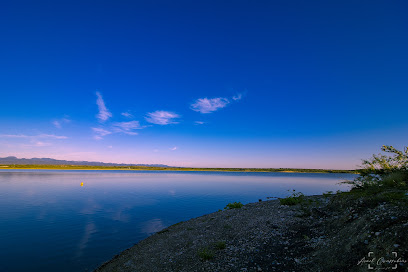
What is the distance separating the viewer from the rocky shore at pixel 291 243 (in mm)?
8047

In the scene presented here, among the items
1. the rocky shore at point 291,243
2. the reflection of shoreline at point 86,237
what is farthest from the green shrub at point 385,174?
the reflection of shoreline at point 86,237

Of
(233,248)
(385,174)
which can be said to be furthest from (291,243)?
(385,174)

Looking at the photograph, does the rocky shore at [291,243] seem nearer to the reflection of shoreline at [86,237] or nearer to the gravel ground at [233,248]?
the gravel ground at [233,248]

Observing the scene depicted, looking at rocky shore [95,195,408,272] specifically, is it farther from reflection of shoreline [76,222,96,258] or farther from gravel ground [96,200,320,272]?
reflection of shoreline [76,222,96,258]

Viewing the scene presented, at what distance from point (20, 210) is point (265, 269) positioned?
137ft

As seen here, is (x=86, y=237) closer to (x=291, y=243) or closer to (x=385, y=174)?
(x=291, y=243)

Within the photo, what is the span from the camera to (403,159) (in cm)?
1739

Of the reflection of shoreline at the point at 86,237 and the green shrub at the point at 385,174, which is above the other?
the green shrub at the point at 385,174

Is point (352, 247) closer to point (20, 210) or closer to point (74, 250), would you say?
point (74, 250)

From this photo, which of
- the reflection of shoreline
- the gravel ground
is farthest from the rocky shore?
the reflection of shoreline

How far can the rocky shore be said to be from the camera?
8.05 metres

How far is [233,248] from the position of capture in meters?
12.7

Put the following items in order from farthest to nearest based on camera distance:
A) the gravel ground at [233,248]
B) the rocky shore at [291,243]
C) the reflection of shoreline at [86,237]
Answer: the reflection of shoreline at [86,237] → the gravel ground at [233,248] → the rocky shore at [291,243]

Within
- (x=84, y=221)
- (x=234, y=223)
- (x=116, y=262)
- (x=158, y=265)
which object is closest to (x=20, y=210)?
(x=84, y=221)
